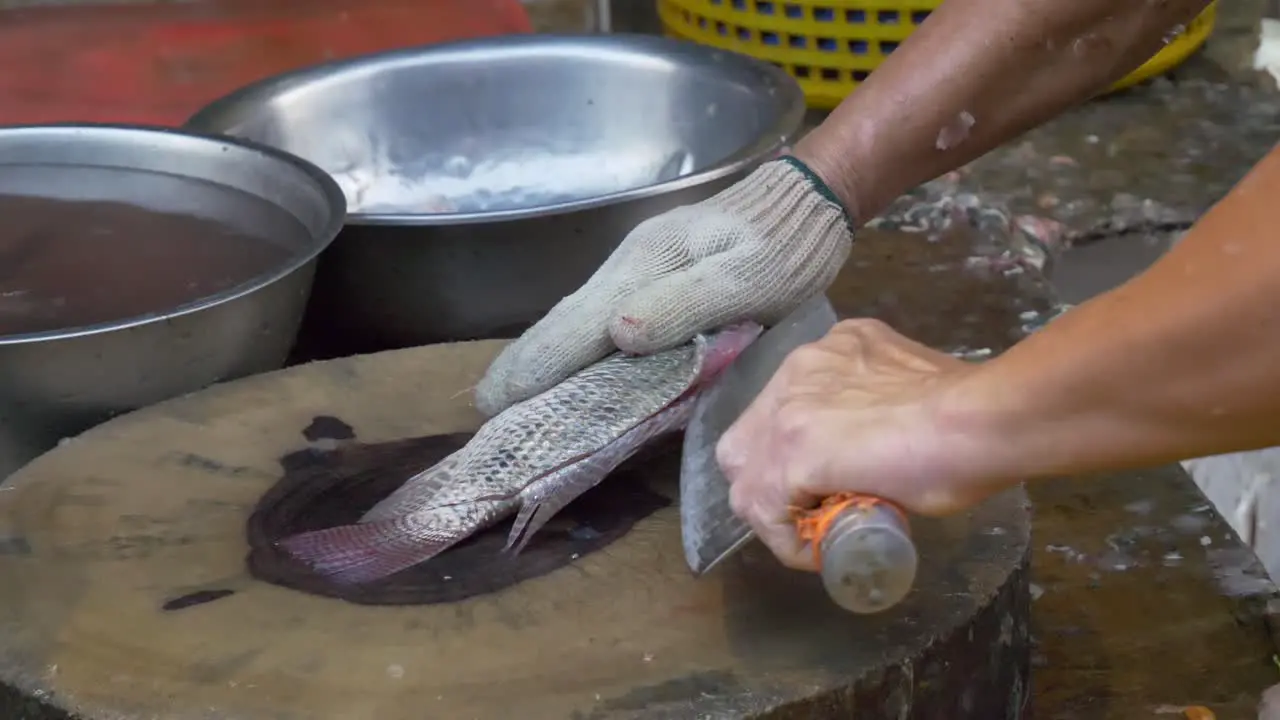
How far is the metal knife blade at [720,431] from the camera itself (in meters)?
0.91

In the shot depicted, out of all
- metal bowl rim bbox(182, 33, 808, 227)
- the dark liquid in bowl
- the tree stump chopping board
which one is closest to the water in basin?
the dark liquid in bowl

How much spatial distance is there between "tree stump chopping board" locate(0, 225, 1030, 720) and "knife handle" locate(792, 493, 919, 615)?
0.37ft

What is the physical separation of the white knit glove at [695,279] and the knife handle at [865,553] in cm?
38

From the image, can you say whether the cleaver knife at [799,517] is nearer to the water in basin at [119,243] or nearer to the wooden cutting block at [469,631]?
the wooden cutting block at [469,631]

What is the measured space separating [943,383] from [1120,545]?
2.63ft

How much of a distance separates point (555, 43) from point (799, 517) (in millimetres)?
1302

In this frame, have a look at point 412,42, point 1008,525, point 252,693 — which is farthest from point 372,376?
point 412,42

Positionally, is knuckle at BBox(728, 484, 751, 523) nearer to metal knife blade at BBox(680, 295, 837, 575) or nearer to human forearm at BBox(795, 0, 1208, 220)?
metal knife blade at BBox(680, 295, 837, 575)

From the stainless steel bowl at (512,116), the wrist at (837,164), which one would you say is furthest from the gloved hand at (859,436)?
the stainless steel bowl at (512,116)

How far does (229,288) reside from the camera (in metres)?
1.33

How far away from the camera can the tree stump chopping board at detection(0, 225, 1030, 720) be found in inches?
33.9

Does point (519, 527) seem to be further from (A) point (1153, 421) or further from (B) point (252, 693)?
(A) point (1153, 421)

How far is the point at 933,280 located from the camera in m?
2.10

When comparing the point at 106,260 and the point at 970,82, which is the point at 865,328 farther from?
the point at 106,260
